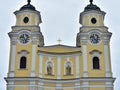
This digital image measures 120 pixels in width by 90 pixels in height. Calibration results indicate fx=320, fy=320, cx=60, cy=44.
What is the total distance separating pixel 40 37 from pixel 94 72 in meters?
7.56

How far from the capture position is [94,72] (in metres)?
35.2

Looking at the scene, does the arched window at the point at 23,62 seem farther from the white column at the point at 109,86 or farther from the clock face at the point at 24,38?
the white column at the point at 109,86

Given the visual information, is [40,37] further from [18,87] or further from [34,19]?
[18,87]

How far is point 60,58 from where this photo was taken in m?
37.2

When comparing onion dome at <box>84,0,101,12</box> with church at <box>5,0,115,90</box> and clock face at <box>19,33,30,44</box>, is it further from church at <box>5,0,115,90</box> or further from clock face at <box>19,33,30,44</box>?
clock face at <box>19,33,30,44</box>

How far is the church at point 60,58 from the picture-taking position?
114ft

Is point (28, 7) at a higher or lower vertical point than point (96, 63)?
higher

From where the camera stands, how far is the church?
114 feet

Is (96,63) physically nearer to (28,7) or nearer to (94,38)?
(94,38)

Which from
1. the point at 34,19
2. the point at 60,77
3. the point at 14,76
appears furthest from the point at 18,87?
the point at 34,19

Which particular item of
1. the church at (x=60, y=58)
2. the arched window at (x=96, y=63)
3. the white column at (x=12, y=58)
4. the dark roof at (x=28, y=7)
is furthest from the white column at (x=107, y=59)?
the white column at (x=12, y=58)

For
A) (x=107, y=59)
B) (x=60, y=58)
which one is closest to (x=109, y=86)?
(x=107, y=59)

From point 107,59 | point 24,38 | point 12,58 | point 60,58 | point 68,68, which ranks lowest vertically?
point 68,68

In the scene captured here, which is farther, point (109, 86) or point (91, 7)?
point (91, 7)
